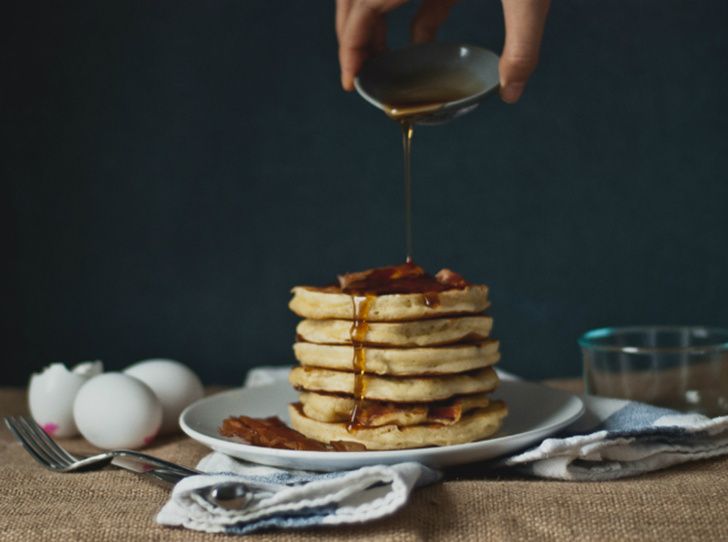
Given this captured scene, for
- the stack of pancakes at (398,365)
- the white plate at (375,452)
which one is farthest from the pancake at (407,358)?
the white plate at (375,452)

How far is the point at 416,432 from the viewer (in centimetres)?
155

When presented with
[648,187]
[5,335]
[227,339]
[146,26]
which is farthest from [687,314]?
[5,335]

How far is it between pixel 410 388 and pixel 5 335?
191cm

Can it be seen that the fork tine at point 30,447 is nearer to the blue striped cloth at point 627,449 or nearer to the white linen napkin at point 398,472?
the white linen napkin at point 398,472

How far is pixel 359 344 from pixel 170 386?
2.19 feet

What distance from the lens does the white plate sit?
1.47 meters

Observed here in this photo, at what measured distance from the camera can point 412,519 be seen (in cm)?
132

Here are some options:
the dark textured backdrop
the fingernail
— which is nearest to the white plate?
the fingernail

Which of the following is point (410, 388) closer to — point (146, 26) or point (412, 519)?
point (412, 519)

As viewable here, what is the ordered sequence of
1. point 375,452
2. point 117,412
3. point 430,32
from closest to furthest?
point 375,452 < point 117,412 < point 430,32

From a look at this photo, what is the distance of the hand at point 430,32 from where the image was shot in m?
1.65

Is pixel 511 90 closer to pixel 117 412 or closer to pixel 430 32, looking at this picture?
pixel 430 32

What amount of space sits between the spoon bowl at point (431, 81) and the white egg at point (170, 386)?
2.49 feet

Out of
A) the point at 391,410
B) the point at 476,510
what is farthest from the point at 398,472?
the point at 391,410
